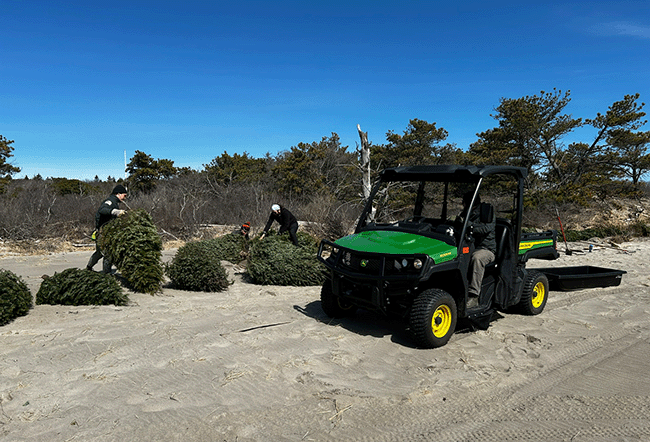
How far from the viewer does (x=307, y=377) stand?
15.5 feet

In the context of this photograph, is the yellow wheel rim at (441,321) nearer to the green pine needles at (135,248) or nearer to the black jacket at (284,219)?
the green pine needles at (135,248)

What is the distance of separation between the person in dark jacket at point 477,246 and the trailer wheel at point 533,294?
4.11ft

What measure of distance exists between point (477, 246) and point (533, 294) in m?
1.72

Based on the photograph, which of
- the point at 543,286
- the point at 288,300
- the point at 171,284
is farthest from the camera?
the point at 171,284

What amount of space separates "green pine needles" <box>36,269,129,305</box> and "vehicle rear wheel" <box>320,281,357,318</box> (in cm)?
315

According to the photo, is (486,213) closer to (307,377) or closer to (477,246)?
(477,246)

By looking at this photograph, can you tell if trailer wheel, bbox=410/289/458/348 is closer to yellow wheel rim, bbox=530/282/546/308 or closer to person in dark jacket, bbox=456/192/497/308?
person in dark jacket, bbox=456/192/497/308

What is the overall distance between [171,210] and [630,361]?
1931 centimetres

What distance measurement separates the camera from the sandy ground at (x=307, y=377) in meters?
3.77

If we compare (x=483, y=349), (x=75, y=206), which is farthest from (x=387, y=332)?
(x=75, y=206)

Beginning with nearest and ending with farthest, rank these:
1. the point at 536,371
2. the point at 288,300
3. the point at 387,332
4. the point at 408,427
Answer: the point at 408,427, the point at 536,371, the point at 387,332, the point at 288,300

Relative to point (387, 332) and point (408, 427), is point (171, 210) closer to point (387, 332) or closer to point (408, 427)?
point (387, 332)

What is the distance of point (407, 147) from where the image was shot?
3069 centimetres

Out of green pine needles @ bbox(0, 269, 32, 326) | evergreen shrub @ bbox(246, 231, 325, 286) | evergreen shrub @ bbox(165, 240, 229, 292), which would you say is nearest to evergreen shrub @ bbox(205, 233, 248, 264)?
evergreen shrub @ bbox(246, 231, 325, 286)
